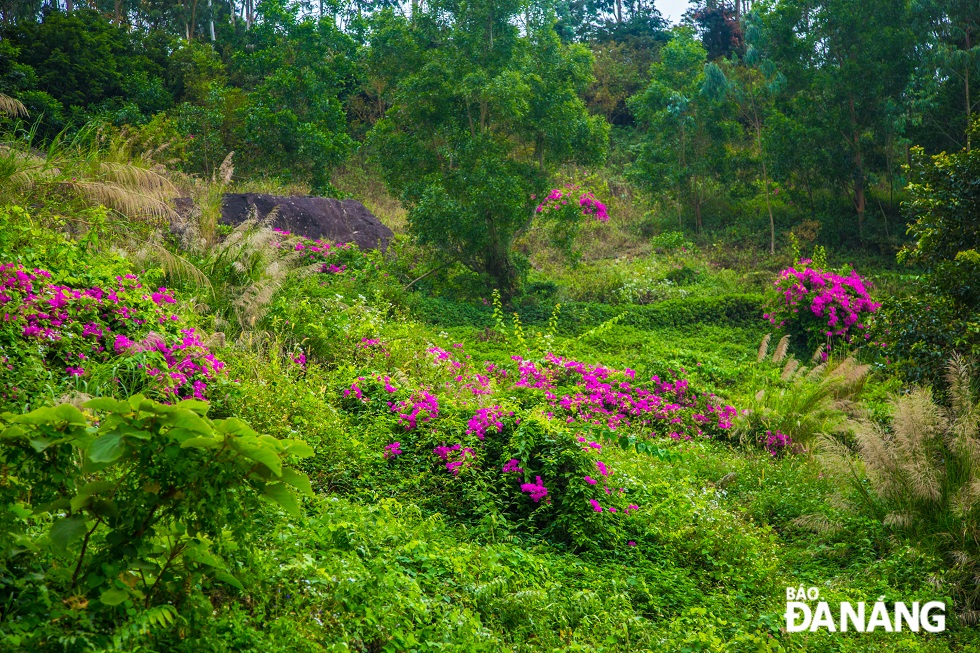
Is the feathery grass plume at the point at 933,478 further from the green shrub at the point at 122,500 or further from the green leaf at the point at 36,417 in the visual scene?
the green leaf at the point at 36,417

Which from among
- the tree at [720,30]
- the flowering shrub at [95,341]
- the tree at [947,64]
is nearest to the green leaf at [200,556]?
the flowering shrub at [95,341]

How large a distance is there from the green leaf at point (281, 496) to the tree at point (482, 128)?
1032cm

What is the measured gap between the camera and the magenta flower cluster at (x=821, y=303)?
40.8ft

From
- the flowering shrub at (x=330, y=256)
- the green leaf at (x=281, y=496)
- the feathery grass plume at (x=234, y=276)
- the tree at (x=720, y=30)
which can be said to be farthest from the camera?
the tree at (x=720, y=30)

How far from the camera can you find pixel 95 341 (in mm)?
5309

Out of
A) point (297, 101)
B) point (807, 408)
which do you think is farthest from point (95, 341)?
point (297, 101)

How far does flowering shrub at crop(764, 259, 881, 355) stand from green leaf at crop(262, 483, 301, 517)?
1127cm

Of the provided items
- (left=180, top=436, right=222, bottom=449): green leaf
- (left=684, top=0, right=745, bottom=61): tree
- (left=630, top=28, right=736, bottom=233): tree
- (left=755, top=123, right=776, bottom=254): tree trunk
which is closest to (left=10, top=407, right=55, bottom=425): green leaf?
(left=180, top=436, right=222, bottom=449): green leaf

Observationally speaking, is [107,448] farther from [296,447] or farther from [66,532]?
[296,447]

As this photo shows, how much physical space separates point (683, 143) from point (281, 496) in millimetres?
19296

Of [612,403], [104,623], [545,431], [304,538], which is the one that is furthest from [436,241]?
[104,623]

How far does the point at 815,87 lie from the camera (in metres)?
17.9

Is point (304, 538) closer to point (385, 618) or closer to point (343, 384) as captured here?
point (385, 618)

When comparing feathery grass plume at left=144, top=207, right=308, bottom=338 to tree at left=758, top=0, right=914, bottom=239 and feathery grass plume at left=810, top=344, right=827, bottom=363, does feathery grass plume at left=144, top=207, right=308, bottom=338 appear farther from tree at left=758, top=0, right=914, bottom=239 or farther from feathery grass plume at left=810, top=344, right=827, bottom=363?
tree at left=758, top=0, right=914, bottom=239
